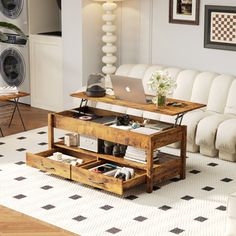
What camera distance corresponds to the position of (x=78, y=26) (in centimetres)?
843

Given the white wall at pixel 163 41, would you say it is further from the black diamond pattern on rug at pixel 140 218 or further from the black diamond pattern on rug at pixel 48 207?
the black diamond pattern on rug at pixel 48 207

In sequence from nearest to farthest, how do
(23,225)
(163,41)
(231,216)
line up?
1. (231,216)
2. (23,225)
3. (163,41)

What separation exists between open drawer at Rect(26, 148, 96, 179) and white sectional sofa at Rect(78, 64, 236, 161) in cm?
109

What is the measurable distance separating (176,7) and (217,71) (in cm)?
88

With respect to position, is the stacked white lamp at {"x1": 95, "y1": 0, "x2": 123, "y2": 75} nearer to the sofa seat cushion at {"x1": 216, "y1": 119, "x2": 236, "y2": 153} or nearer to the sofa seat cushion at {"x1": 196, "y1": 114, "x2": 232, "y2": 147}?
the sofa seat cushion at {"x1": 196, "y1": 114, "x2": 232, "y2": 147}

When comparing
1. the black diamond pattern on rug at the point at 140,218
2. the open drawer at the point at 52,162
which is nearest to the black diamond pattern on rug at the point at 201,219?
the black diamond pattern on rug at the point at 140,218

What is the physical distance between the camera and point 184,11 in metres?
7.98

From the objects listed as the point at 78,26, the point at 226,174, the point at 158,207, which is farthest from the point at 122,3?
the point at 158,207

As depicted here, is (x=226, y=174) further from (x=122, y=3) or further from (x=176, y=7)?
(x=122, y=3)

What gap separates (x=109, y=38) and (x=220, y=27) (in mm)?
1386

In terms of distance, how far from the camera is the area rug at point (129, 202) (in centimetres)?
548

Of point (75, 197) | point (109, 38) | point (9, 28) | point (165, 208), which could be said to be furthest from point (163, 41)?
point (165, 208)

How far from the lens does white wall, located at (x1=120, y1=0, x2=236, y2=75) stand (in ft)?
25.6

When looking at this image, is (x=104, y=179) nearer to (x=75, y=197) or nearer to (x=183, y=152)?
(x=75, y=197)
